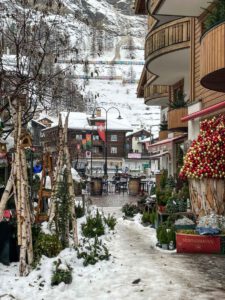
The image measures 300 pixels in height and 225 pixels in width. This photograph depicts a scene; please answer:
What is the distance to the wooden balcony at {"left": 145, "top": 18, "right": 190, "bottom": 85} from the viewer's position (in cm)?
1965

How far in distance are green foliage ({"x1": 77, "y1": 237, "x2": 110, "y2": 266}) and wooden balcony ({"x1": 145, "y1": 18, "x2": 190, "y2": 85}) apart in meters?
11.1

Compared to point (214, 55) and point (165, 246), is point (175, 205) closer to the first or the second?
point (165, 246)

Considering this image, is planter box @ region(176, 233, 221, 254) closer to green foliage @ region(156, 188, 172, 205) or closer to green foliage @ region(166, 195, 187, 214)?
green foliage @ region(166, 195, 187, 214)


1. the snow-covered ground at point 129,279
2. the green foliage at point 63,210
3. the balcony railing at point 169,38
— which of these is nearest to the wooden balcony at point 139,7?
the balcony railing at point 169,38

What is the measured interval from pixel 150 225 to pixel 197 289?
330 inches

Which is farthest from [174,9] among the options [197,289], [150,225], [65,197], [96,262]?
[197,289]

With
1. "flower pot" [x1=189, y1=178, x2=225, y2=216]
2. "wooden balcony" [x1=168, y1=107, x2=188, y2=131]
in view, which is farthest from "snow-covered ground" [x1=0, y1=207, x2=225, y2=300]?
"wooden balcony" [x1=168, y1=107, x2=188, y2=131]

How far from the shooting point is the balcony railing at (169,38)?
19.5 meters

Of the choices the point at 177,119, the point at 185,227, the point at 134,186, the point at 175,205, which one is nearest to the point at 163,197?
the point at 175,205

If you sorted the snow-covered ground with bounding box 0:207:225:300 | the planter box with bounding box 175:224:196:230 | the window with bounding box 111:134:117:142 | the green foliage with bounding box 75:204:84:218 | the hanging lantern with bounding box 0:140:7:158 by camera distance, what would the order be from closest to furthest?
1. the snow-covered ground with bounding box 0:207:225:300
2. the hanging lantern with bounding box 0:140:7:158
3. the planter box with bounding box 175:224:196:230
4. the green foliage with bounding box 75:204:84:218
5. the window with bounding box 111:134:117:142

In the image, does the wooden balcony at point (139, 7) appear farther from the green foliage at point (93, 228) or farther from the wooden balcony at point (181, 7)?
the green foliage at point (93, 228)

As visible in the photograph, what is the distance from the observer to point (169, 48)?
20.2 metres

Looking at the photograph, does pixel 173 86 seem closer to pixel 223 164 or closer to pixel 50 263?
pixel 223 164

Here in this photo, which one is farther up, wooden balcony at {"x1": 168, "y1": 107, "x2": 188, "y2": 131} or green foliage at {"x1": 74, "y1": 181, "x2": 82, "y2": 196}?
wooden balcony at {"x1": 168, "y1": 107, "x2": 188, "y2": 131}
